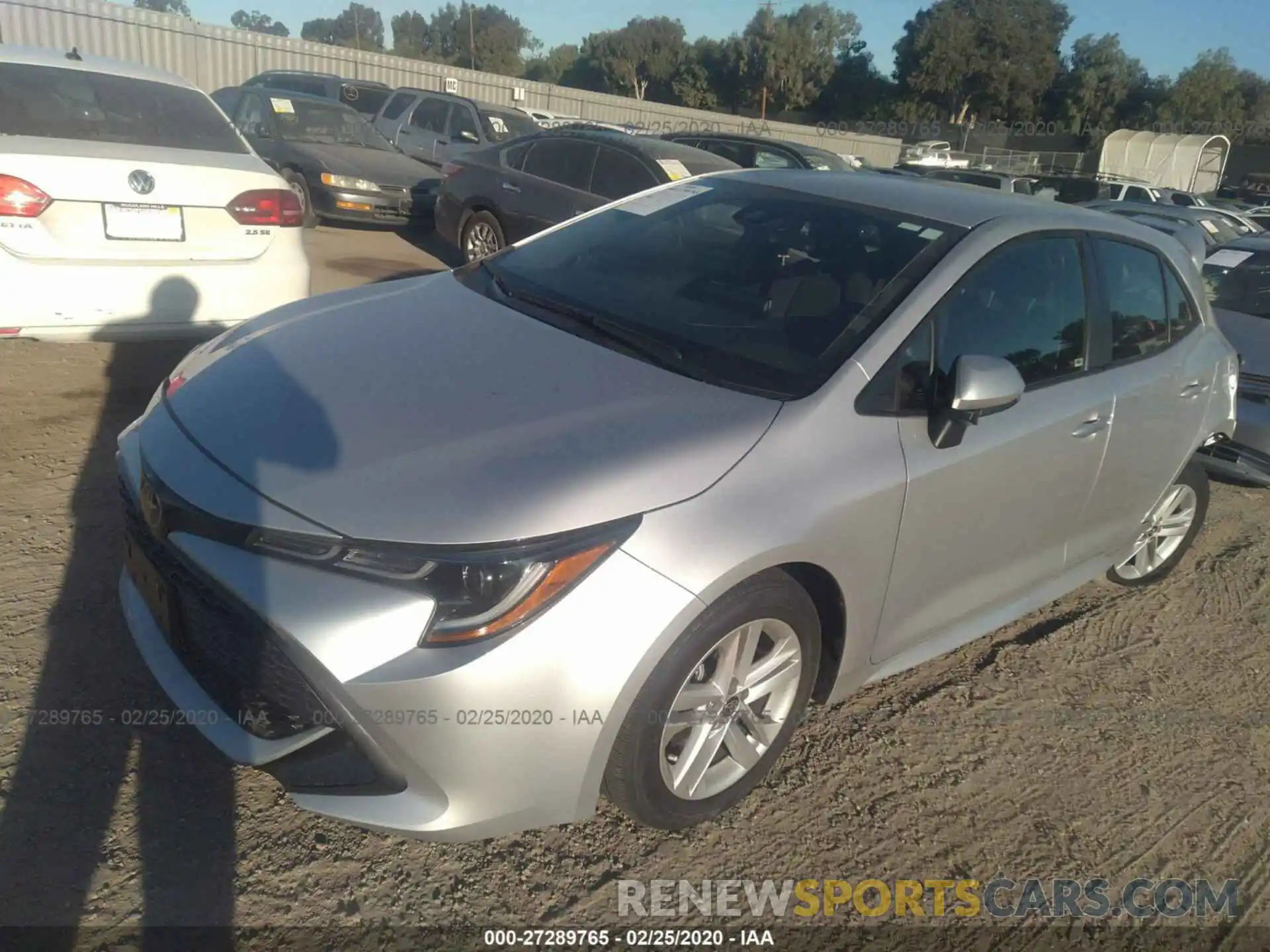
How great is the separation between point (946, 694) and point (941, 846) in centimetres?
81

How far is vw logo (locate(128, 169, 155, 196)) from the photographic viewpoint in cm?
425

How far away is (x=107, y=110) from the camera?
15.5 ft

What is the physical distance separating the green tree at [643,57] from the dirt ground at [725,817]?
67430 millimetres

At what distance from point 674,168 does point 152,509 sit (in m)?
6.63

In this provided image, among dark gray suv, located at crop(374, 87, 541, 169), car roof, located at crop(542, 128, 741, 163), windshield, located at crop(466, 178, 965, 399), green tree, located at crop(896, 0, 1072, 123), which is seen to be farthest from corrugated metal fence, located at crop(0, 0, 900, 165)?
green tree, located at crop(896, 0, 1072, 123)

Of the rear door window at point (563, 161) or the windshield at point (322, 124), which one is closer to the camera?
the rear door window at point (563, 161)

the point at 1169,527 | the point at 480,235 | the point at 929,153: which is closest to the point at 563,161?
the point at 480,235

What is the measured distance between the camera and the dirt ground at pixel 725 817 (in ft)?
7.38

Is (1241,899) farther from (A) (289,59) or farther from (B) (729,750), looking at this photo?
(A) (289,59)

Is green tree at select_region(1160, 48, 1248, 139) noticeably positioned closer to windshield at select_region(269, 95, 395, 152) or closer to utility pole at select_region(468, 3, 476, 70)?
utility pole at select_region(468, 3, 476, 70)

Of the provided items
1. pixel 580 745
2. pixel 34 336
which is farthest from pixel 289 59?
pixel 580 745

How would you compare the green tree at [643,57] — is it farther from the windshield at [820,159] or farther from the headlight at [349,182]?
the headlight at [349,182]

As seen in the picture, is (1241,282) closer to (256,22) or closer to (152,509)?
(152,509)

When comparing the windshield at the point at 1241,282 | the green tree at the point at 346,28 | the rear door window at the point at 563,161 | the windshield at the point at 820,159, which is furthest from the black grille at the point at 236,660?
the green tree at the point at 346,28
